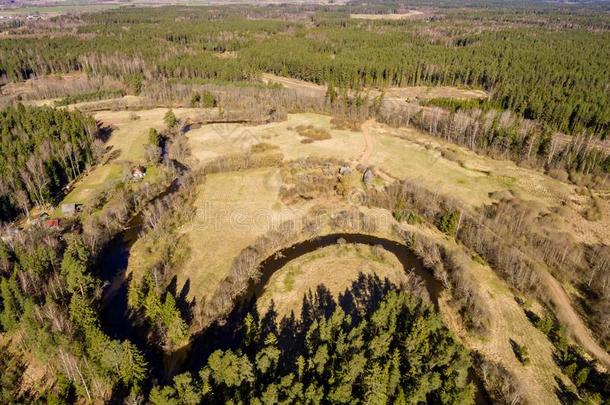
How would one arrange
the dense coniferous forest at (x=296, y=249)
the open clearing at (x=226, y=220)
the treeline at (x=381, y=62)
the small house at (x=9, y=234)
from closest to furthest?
the dense coniferous forest at (x=296, y=249), the open clearing at (x=226, y=220), the small house at (x=9, y=234), the treeline at (x=381, y=62)

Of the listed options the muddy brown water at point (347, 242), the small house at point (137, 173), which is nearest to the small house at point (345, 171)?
the muddy brown water at point (347, 242)

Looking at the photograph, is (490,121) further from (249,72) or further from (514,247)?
(249,72)

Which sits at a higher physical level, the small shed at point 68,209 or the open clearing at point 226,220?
the small shed at point 68,209

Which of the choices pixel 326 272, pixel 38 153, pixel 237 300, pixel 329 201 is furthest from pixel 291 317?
pixel 38 153

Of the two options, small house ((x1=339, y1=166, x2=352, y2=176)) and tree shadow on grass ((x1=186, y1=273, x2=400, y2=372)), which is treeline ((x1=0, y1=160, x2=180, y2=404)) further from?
small house ((x1=339, y1=166, x2=352, y2=176))

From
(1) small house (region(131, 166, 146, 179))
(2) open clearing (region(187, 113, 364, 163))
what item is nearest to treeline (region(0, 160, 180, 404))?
(1) small house (region(131, 166, 146, 179))

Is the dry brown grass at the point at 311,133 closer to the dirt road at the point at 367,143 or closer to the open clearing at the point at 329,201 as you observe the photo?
the open clearing at the point at 329,201
